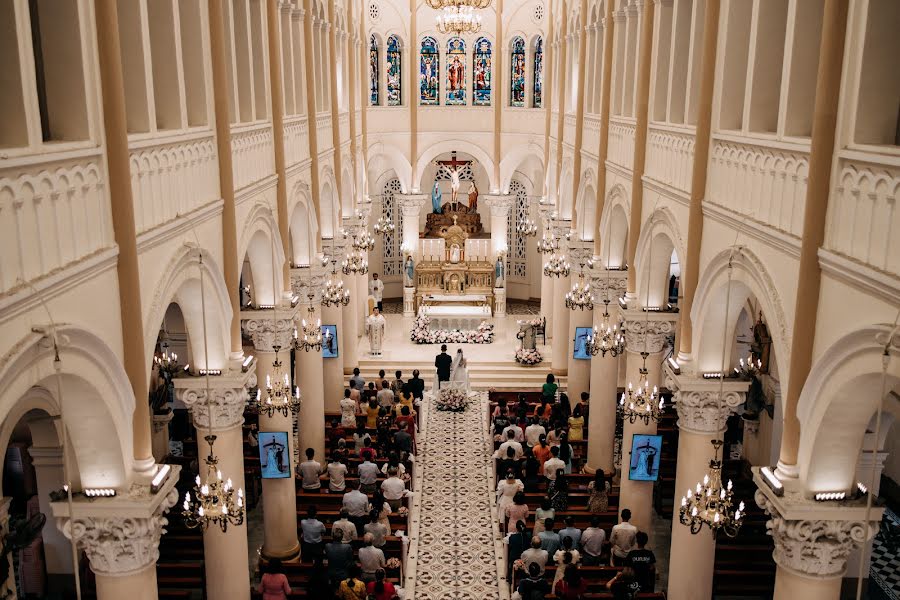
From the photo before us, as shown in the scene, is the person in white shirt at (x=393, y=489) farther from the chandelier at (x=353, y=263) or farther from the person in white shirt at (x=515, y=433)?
the chandelier at (x=353, y=263)

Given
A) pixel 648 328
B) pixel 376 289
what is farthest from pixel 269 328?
pixel 376 289

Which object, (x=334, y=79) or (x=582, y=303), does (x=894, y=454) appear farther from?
(x=334, y=79)

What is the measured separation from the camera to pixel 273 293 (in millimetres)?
13734

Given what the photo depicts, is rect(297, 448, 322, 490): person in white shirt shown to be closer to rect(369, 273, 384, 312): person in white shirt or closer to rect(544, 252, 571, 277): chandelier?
rect(544, 252, 571, 277): chandelier

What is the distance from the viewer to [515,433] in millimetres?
17828

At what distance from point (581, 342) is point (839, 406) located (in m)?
13.3

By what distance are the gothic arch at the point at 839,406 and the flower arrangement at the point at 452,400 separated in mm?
14911

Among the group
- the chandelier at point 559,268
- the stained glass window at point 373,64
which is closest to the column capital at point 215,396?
the chandelier at point 559,268

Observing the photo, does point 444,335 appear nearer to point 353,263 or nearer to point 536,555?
point 353,263

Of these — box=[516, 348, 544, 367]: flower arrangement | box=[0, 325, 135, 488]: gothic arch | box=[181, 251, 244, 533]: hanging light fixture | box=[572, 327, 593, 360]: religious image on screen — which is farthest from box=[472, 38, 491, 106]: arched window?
box=[0, 325, 135, 488]: gothic arch

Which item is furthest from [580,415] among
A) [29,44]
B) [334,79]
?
[29,44]

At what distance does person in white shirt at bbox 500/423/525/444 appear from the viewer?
1758 cm

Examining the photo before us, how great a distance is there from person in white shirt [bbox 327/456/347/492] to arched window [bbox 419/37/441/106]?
17.5 metres

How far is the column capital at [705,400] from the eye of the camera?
11172 millimetres
